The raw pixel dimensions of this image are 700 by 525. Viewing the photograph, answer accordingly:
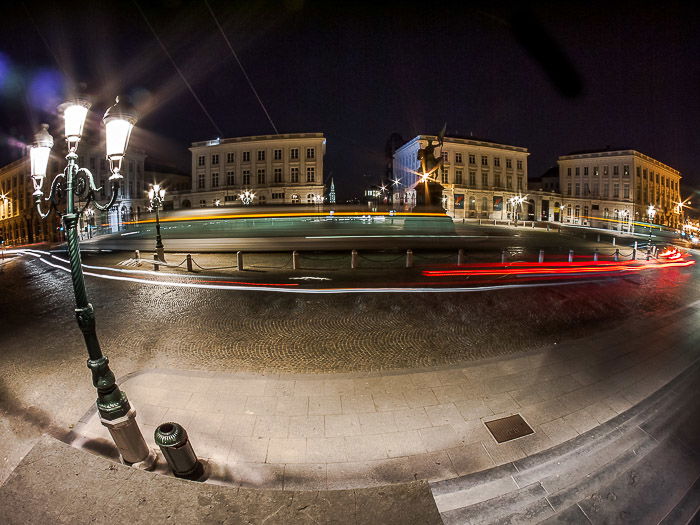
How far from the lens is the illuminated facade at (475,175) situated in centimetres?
7094

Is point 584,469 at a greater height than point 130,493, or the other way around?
point 130,493

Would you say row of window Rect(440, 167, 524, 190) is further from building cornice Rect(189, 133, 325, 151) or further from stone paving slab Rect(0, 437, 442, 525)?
stone paving slab Rect(0, 437, 442, 525)

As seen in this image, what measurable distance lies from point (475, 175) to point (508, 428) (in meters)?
79.1

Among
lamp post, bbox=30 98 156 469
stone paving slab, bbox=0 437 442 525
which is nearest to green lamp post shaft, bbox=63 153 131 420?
lamp post, bbox=30 98 156 469

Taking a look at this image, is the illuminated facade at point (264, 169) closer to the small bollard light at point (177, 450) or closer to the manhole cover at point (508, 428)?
the manhole cover at point (508, 428)

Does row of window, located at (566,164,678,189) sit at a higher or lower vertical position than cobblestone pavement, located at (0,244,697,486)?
higher

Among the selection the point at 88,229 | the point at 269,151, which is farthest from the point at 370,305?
the point at 269,151

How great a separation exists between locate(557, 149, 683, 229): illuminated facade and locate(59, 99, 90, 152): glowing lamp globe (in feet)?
305

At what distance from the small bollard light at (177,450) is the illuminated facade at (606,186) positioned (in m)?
93.0

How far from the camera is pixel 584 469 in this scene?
130 inches

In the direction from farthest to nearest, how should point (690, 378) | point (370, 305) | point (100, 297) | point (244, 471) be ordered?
point (100, 297) < point (370, 305) < point (690, 378) < point (244, 471)

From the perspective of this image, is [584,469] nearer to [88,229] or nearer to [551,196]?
[88,229]

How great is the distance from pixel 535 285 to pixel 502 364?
7.39 metres

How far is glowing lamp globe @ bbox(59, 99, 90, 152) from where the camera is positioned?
3734 millimetres
